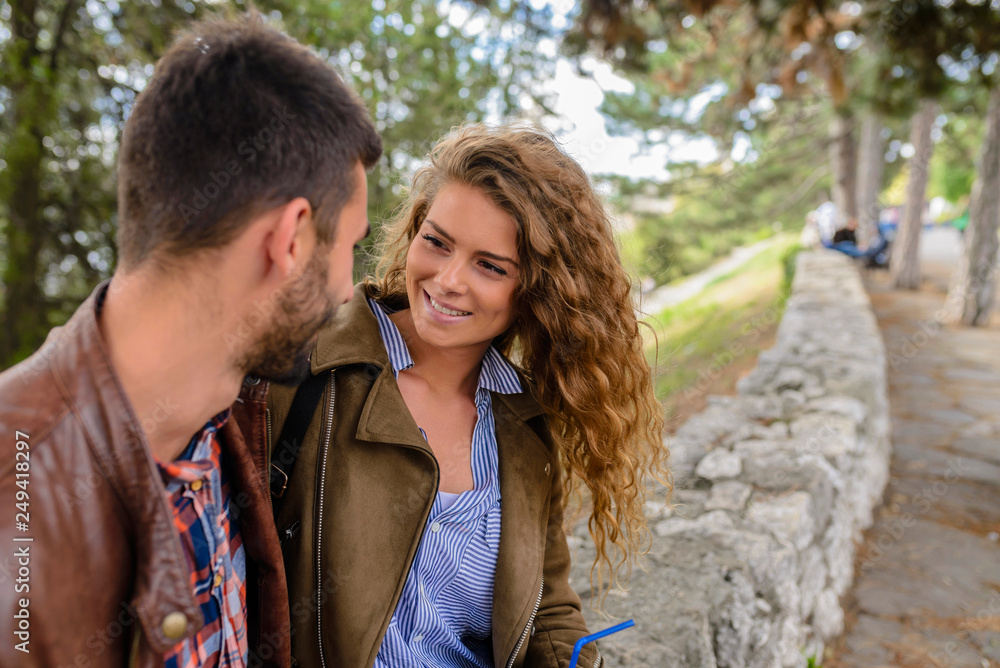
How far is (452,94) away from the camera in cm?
571

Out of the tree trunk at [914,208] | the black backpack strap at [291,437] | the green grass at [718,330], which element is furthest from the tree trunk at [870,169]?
the black backpack strap at [291,437]

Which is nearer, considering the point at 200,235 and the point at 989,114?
the point at 200,235

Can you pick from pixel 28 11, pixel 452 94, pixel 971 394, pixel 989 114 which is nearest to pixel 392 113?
pixel 452 94

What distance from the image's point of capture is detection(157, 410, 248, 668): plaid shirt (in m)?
1.04

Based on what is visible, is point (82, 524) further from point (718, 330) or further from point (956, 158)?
point (956, 158)

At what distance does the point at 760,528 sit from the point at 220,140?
232cm

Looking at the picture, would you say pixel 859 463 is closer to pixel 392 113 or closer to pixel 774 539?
pixel 774 539

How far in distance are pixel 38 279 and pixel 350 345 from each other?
3.83 meters

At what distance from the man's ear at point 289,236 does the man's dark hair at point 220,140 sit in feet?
0.05

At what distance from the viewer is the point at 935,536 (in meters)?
3.85

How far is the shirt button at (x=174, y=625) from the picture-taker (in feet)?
2.98

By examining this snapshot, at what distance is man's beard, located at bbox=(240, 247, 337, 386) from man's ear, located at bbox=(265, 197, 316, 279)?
0.10ft

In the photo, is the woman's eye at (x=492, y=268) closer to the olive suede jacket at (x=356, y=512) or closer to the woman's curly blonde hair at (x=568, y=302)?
the woman's curly blonde hair at (x=568, y=302)

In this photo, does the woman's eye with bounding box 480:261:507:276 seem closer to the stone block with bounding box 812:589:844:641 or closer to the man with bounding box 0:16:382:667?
the man with bounding box 0:16:382:667
